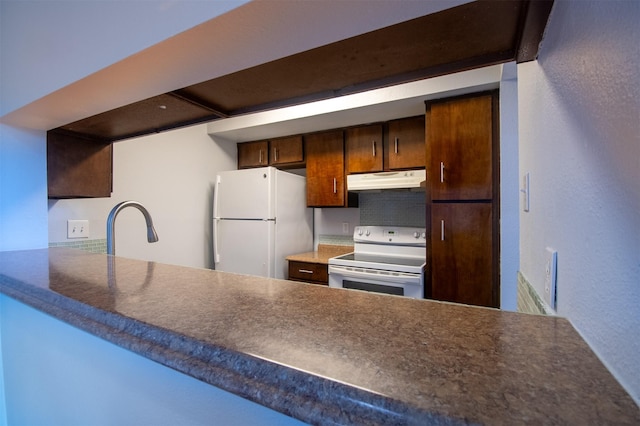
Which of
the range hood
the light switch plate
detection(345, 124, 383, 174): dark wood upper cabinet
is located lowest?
the light switch plate

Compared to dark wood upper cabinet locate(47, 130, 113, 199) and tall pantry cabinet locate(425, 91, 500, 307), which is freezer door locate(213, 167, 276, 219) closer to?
dark wood upper cabinet locate(47, 130, 113, 199)

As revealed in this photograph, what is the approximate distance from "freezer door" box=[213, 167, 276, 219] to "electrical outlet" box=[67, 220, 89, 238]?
3.46 feet

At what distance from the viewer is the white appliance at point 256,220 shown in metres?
2.67

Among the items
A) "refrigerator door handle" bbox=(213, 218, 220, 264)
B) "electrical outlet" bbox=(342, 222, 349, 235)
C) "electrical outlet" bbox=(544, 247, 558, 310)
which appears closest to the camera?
"electrical outlet" bbox=(544, 247, 558, 310)

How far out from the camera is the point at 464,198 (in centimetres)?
201

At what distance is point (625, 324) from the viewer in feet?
1.11

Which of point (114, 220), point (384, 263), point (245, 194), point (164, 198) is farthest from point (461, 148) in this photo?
point (164, 198)

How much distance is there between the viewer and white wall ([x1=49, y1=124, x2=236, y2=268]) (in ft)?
6.76

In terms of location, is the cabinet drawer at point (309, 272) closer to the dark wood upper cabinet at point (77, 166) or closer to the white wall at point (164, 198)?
the white wall at point (164, 198)

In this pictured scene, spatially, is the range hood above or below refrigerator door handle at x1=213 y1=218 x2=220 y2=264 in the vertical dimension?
above

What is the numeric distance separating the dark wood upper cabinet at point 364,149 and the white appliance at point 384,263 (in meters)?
0.59

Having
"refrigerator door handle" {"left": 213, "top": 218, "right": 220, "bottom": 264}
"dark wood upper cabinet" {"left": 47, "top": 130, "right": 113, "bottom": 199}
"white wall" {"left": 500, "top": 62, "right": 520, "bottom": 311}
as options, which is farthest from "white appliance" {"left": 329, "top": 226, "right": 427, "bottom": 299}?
"dark wood upper cabinet" {"left": 47, "top": 130, "right": 113, "bottom": 199}

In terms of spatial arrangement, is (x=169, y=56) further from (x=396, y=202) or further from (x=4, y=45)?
(x=396, y=202)

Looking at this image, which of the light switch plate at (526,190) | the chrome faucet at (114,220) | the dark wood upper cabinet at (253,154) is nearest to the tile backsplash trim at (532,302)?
the light switch plate at (526,190)
